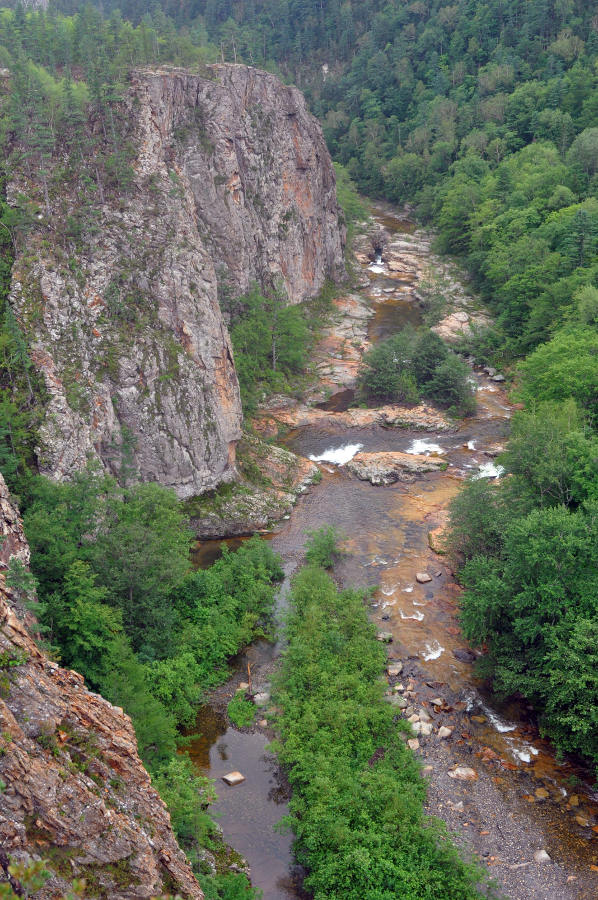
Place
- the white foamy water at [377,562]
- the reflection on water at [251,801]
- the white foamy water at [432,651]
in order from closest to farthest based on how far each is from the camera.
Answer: the reflection on water at [251,801], the white foamy water at [432,651], the white foamy water at [377,562]

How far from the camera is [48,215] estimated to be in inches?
1382

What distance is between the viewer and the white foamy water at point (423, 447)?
46875 mm

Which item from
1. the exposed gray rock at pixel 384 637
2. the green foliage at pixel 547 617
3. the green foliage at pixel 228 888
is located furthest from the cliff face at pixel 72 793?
the exposed gray rock at pixel 384 637

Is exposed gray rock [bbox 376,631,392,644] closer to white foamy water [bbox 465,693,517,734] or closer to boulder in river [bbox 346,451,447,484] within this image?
white foamy water [bbox 465,693,517,734]

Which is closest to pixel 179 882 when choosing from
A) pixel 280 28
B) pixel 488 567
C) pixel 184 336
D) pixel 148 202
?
pixel 488 567

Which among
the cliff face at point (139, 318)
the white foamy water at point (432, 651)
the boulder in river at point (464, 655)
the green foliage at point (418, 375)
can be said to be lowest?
the boulder in river at point (464, 655)

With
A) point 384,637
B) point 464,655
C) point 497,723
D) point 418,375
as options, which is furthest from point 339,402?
point 497,723

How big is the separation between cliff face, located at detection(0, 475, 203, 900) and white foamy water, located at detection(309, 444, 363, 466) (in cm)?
3135

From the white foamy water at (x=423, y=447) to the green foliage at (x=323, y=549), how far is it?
13.3m

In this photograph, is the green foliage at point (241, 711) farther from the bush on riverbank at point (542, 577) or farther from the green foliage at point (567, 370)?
the green foliage at point (567, 370)

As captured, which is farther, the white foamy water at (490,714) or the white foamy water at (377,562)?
the white foamy water at (377,562)

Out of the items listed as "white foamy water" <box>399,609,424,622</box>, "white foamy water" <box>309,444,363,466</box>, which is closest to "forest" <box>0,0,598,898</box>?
Answer: "white foamy water" <box>399,609,424,622</box>

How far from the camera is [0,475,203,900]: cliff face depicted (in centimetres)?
1226

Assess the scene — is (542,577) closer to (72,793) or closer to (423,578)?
(423,578)
